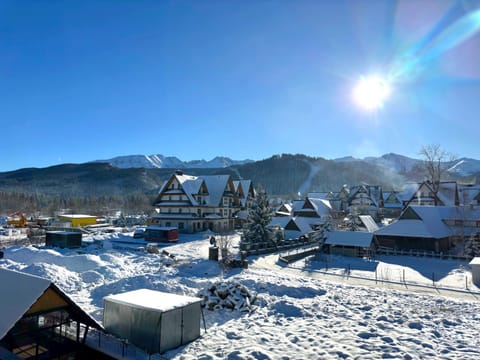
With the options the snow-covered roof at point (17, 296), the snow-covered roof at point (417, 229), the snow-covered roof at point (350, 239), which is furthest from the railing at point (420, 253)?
the snow-covered roof at point (17, 296)

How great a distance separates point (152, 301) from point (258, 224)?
895 inches

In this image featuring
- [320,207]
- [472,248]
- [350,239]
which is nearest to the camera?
[472,248]

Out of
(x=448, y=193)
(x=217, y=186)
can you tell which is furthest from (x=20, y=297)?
(x=448, y=193)

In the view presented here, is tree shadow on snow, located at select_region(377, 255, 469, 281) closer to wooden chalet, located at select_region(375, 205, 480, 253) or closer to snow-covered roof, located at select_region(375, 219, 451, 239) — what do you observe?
wooden chalet, located at select_region(375, 205, 480, 253)

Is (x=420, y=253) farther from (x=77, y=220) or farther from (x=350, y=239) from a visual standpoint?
(x=77, y=220)

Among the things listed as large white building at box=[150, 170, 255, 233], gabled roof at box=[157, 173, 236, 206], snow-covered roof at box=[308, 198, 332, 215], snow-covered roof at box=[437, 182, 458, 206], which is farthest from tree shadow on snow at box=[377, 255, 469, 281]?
gabled roof at box=[157, 173, 236, 206]

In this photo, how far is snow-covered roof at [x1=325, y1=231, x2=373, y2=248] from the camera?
3167 centimetres

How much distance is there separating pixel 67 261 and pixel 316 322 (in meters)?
19.6

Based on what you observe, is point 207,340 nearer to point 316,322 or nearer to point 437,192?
point 316,322

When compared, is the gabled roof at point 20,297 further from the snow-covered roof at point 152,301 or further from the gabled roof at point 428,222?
the gabled roof at point 428,222

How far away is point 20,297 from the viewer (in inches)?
371

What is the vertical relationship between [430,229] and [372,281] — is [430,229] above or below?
above

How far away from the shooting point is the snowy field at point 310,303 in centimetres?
1114

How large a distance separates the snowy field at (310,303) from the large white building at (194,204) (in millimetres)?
20516
